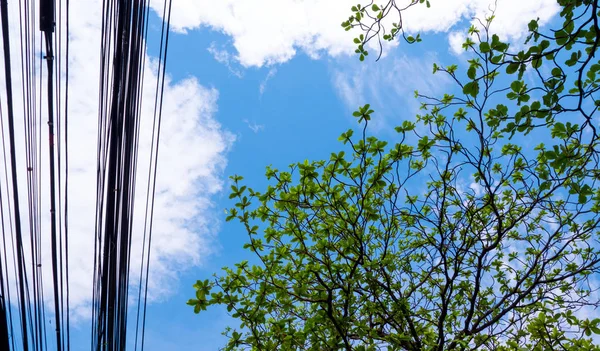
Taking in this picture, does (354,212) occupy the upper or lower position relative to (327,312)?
upper

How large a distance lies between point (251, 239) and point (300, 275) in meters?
0.62

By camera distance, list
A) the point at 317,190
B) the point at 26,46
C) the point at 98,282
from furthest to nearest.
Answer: the point at 317,190, the point at 98,282, the point at 26,46

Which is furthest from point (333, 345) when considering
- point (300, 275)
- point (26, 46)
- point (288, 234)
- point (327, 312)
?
→ point (26, 46)

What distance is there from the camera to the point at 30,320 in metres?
2.07

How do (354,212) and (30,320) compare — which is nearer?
(30,320)

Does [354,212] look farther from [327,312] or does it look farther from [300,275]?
[327,312]

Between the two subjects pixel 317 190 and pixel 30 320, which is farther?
pixel 317 190

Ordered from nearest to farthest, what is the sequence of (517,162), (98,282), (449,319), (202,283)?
(98,282), (202,283), (517,162), (449,319)

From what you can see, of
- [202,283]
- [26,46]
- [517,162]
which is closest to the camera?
[26,46]

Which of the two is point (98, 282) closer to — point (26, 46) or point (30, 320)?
point (30, 320)

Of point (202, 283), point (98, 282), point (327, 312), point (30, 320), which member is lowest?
point (30, 320)

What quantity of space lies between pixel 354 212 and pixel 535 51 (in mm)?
2979

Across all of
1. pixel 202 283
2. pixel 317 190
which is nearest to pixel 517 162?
pixel 317 190

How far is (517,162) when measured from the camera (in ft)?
16.6
